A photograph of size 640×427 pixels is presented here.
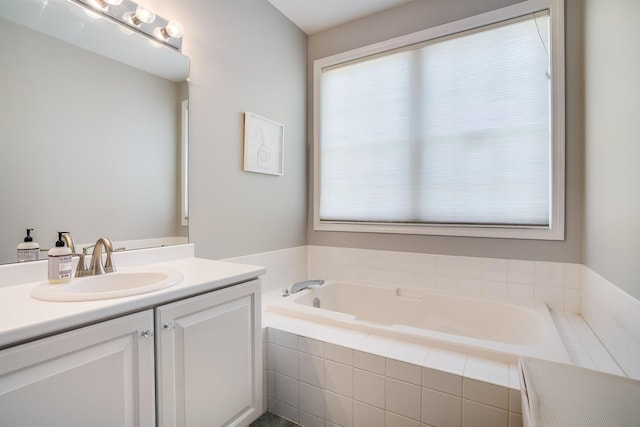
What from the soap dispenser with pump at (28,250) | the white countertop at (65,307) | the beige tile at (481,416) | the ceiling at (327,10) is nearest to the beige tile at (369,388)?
the beige tile at (481,416)

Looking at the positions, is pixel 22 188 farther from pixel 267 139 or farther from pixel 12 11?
pixel 267 139

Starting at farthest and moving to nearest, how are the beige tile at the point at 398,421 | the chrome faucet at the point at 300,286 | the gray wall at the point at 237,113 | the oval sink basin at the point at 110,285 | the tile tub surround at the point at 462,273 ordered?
the chrome faucet at the point at 300,286 < the tile tub surround at the point at 462,273 < the gray wall at the point at 237,113 < the beige tile at the point at 398,421 < the oval sink basin at the point at 110,285

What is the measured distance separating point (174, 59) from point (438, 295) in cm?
224

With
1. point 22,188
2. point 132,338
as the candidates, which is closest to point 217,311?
point 132,338

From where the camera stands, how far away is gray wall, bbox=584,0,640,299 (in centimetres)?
116

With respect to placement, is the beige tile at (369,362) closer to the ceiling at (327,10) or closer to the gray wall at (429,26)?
the gray wall at (429,26)

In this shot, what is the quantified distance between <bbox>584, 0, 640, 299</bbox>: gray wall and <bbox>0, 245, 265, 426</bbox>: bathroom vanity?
1.54 m

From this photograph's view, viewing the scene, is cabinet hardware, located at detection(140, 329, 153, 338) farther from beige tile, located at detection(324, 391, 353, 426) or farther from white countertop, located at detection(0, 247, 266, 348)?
beige tile, located at detection(324, 391, 353, 426)

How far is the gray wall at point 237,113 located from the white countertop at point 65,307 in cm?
68

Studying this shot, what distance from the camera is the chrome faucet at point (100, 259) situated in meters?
1.24

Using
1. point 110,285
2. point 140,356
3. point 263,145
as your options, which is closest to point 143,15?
point 263,145

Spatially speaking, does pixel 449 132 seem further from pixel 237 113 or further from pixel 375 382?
pixel 375 382

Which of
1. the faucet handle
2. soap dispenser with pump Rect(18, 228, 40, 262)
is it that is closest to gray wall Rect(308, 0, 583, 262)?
the faucet handle

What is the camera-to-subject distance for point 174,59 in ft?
5.44
